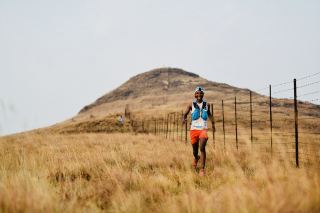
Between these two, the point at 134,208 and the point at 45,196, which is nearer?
the point at 45,196

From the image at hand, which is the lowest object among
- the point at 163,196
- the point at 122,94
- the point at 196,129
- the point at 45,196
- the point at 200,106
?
the point at 163,196

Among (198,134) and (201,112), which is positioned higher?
(201,112)

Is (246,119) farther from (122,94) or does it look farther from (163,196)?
(122,94)

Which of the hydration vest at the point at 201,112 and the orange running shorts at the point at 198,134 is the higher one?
the hydration vest at the point at 201,112

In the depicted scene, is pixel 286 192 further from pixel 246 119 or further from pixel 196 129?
pixel 246 119

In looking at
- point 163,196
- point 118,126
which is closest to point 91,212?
point 163,196

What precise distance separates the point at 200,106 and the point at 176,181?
2850 millimetres

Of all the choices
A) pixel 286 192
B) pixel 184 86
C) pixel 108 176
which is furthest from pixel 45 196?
pixel 184 86

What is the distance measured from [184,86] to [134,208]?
165 meters

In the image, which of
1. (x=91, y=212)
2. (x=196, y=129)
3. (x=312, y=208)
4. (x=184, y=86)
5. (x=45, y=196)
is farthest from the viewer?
(x=184, y=86)

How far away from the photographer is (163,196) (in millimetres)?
4887

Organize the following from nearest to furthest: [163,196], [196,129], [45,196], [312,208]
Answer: [312,208] → [45,196] → [163,196] → [196,129]

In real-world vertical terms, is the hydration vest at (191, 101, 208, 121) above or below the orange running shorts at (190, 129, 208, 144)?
above

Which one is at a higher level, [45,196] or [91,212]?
[45,196]
